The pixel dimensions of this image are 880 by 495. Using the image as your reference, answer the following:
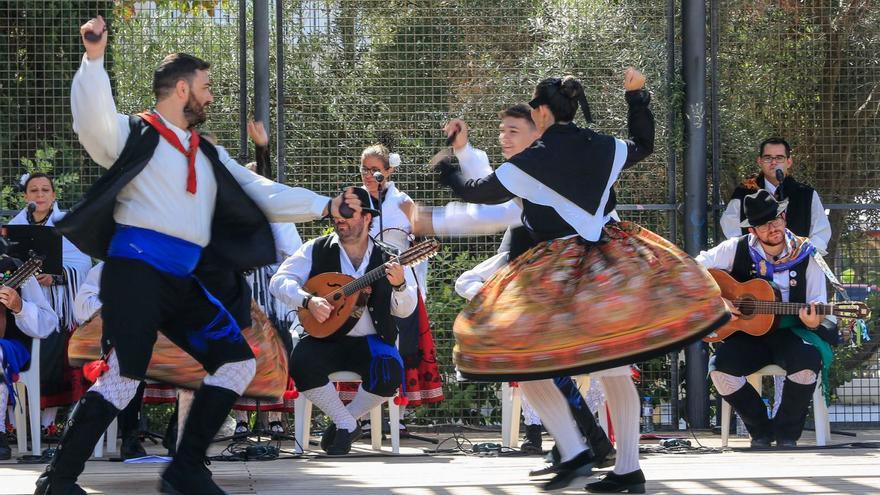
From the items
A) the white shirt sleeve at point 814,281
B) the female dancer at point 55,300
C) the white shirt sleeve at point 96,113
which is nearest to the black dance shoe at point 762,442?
the white shirt sleeve at point 814,281

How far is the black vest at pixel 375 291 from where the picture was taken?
7.12 meters

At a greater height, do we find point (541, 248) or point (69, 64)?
point (69, 64)

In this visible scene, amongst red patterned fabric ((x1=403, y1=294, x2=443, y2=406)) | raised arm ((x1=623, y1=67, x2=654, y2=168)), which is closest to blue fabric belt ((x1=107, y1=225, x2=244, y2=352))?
raised arm ((x1=623, y1=67, x2=654, y2=168))

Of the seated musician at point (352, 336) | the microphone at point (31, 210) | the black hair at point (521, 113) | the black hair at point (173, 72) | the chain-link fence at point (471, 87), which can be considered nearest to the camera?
the black hair at point (173, 72)

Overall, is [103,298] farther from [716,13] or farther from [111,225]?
A: [716,13]

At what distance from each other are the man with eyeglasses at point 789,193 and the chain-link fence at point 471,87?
1.34ft

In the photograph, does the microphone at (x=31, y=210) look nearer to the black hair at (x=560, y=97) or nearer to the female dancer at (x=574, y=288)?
the female dancer at (x=574, y=288)

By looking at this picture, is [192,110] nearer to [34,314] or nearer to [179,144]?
[179,144]

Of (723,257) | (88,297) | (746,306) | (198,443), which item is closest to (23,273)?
(88,297)

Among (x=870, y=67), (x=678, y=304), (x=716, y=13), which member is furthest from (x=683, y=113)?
(x=678, y=304)

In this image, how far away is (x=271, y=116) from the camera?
8555mm

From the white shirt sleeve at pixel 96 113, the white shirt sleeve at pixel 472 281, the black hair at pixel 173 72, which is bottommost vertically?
the white shirt sleeve at pixel 472 281

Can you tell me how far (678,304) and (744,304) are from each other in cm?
279

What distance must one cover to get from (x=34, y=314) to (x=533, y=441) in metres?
2.76
